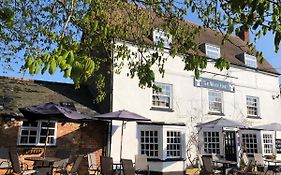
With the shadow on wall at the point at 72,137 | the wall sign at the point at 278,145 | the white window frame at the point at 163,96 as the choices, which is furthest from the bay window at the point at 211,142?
the shadow on wall at the point at 72,137

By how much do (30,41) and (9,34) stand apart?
38.5 inches

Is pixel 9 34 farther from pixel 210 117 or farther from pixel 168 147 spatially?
pixel 210 117

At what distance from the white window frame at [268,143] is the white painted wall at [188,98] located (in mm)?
854

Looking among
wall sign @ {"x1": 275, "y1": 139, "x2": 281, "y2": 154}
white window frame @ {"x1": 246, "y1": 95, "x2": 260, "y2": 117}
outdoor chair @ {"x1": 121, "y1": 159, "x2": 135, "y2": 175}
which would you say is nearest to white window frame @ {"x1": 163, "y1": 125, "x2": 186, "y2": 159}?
outdoor chair @ {"x1": 121, "y1": 159, "x2": 135, "y2": 175}

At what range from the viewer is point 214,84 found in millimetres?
18797

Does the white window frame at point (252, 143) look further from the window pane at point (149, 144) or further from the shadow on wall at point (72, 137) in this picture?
the shadow on wall at point (72, 137)

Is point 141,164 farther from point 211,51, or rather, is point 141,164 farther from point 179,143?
point 211,51

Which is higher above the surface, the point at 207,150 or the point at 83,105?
the point at 83,105

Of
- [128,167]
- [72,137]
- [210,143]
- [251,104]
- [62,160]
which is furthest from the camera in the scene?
[251,104]

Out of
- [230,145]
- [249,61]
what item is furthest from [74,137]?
[249,61]

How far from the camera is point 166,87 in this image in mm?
16969

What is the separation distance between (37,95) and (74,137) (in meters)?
2.96

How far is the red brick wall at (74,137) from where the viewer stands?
40.9ft

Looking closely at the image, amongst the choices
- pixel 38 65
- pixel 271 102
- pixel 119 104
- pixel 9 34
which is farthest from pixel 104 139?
pixel 271 102
